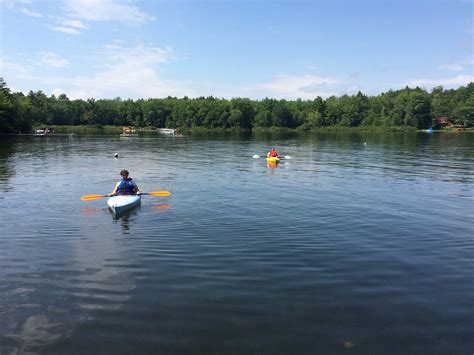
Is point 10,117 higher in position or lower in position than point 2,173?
higher

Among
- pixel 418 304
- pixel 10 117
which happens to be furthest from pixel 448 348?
pixel 10 117

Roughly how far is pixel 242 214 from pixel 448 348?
37.8 ft

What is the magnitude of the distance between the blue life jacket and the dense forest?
13952cm

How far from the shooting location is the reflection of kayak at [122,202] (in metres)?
18.1

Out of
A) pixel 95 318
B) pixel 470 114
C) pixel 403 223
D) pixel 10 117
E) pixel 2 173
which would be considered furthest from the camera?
pixel 470 114

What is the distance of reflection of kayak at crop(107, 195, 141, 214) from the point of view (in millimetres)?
18078

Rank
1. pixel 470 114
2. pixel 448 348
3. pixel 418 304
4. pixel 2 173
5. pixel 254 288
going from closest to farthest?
pixel 448 348
pixel 418 304
pixel 254 288
pixel 2 173
pixel 470 114

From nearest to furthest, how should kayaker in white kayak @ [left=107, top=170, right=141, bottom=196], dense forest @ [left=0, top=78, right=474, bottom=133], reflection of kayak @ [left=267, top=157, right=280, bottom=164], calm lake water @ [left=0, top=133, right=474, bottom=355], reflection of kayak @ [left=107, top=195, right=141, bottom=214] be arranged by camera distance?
calm lake water @ [left=0, top=133, right=474, bottom=355] < reflection of kayak @ [left=107, top=195, right=141, bottom=214] < kayaker in white kayak @ [left=107, top=170, right=141, bottom=196] < reflection of kayak @ [left=267, top=157, right=280, bottom=164] < dense forest @ [left=0, top=78, right=474, bottom=133]

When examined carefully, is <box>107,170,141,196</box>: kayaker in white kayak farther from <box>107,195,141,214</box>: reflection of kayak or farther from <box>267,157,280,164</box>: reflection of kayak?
<box>267,157,280,164</box>: reflection of kayak

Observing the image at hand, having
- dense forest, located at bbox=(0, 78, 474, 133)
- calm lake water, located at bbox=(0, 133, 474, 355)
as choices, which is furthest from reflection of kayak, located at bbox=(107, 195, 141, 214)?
dense forest, located at bbox=(0, 78, 474, 133)

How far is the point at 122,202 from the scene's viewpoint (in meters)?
18.5

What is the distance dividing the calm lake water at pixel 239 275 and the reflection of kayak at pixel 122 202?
489mm

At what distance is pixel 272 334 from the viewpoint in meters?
8.07

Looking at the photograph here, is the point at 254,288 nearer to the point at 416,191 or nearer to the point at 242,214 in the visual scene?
the point at 242,214
